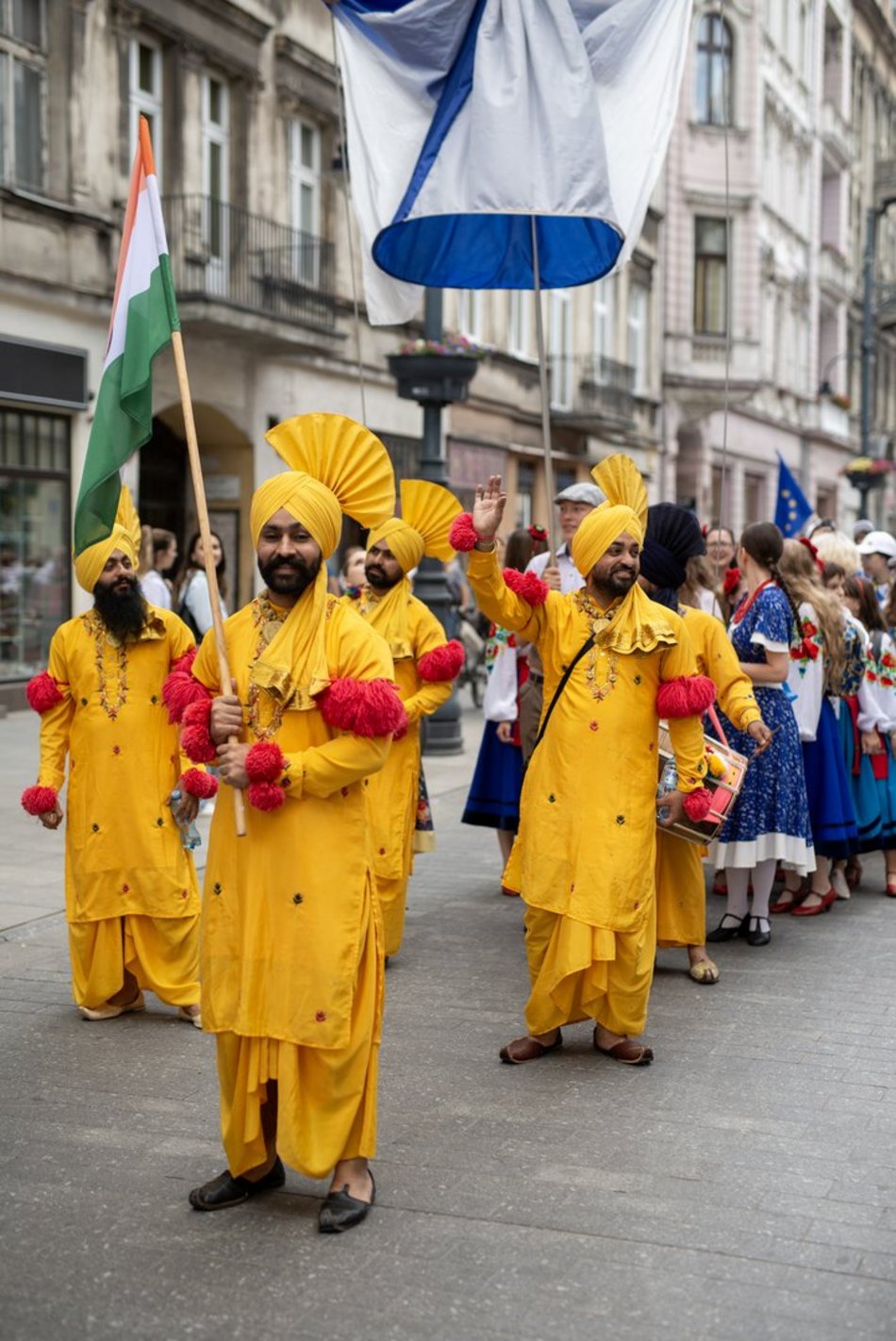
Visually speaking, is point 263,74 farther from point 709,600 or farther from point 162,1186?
point 162,1186

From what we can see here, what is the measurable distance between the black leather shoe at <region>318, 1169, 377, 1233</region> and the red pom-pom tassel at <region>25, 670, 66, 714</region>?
2619mm

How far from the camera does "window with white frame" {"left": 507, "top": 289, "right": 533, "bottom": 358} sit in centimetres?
2897

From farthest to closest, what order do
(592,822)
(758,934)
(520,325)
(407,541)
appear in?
(520,325), (758,934), (407,541), (592,822)

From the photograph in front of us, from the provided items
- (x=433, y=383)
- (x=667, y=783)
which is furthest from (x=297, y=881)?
(x=433, y=383)

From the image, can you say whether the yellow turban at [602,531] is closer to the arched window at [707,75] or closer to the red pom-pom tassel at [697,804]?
the red pom-pom tassel at [697,804]

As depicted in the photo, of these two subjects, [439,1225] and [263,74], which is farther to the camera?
[263,74]

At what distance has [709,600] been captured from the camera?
28.5 feet

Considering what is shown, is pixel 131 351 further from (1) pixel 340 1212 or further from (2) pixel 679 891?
(2) pixel 679 891

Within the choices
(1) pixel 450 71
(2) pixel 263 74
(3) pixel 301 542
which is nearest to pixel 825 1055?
(3) pixel 301 542

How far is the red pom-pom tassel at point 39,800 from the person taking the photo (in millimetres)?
6016

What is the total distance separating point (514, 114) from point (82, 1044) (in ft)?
14.4

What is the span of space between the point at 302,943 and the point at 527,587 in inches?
73.2

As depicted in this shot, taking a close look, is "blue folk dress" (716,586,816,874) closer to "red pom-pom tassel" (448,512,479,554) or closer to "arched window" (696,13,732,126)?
"red pom-pom tassel" (448,512,479,554)

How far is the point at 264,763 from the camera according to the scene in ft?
13.9
